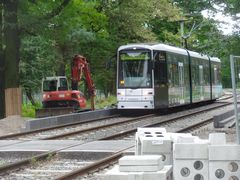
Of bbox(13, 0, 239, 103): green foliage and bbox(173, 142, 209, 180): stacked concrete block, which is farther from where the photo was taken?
bbox(13, 0, 239, 103): green foliage

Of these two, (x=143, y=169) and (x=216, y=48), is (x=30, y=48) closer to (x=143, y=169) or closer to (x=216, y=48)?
(x=216, y=48)

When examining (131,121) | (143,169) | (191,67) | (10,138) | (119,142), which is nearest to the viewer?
(143,169)

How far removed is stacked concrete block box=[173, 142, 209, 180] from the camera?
278 inches

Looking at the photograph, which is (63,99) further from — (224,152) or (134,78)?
(224,152)

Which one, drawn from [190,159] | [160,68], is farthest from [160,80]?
[190,159]

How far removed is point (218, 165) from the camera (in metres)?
6.96

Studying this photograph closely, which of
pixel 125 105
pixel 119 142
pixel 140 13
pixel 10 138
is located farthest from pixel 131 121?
pixel 140 13

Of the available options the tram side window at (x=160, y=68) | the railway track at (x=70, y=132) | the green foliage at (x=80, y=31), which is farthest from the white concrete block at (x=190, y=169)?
the tram side window at (x=160, y=68)

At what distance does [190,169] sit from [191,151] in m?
0.21

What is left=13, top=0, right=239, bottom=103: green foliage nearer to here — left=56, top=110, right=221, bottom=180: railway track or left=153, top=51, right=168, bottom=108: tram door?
left=153, top=51, right=168, bottom=108: tram door

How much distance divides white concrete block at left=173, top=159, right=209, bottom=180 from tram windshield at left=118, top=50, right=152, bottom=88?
2230 centimetres

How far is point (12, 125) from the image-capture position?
24.6 metres

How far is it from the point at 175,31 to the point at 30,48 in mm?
27571

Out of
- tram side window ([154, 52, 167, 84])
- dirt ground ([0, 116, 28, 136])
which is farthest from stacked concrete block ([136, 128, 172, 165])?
tram side window ([154, 52, 167, 84])
